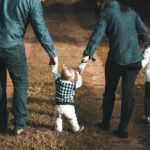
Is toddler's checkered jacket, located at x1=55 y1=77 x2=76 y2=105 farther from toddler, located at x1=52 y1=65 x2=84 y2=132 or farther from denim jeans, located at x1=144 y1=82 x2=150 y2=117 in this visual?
denim jeans, located at x1=144 y1=82 x2=150 y2=117

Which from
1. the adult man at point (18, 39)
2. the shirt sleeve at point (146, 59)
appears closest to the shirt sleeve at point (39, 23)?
the adult man at point (18, 39)

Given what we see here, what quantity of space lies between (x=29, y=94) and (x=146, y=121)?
2.41m

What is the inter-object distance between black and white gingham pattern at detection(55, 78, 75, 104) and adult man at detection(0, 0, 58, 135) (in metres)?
0.40

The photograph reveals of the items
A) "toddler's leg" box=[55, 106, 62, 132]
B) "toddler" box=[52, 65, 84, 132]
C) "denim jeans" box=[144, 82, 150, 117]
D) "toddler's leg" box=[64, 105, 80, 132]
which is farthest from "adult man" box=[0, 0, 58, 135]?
"denim jeans" box=[144, 82, 150, 117]

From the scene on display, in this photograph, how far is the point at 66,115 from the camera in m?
6.81

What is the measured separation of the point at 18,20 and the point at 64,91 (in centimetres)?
112

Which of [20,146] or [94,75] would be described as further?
[94,75]

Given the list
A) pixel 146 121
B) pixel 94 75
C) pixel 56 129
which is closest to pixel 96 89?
pixel 94 75

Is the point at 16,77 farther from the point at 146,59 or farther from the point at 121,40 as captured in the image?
the point at 146,59

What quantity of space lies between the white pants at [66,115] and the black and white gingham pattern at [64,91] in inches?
3.1

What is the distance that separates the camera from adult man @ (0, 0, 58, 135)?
6238 mm

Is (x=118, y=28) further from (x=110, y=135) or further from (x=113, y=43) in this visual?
(x=110, y=135)

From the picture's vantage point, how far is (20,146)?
646cm

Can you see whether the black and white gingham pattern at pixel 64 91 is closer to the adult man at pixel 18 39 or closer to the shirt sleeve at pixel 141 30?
the adult man at pixel 18 39
